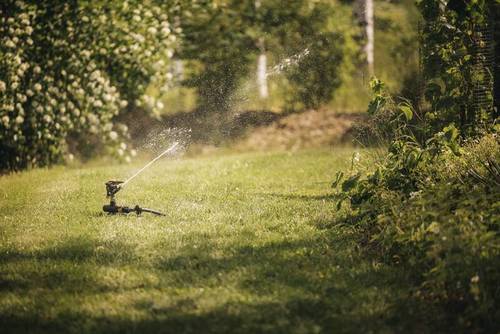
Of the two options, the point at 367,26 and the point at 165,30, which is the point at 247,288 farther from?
the point at 367,26

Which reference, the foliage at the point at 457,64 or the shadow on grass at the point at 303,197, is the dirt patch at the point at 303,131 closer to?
the shadow on grass at the point at 303,197

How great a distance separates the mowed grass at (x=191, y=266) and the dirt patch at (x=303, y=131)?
173 inches

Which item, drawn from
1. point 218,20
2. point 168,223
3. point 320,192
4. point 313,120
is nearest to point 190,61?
point 218,20

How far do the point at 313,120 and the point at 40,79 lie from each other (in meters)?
5.48

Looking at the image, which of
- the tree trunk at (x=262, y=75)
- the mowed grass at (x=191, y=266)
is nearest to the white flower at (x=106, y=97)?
the mowed grass at (x=191, y=266)

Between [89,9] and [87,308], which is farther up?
[89,9]

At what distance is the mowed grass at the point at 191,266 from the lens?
3.62 m

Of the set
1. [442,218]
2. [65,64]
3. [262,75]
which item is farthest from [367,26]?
[442,218]

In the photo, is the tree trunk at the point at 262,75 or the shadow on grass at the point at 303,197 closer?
the shadow on grass at the point at 303,197

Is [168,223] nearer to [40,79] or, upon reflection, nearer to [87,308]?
[87,308]

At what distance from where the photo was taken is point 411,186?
5125 mm

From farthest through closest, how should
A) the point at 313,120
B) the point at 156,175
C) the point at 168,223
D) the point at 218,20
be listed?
the point at 313,120 → the point at 218,20 → the point at 156,175 → the point at 168,223

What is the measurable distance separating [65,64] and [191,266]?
536cm

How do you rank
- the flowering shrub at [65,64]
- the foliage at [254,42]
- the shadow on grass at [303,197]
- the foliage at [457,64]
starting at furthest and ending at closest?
the foliage at [254,42] < the flowering shrub at [65,64] < the shadow on grass at [303,197] < the foliage at [457,64]
